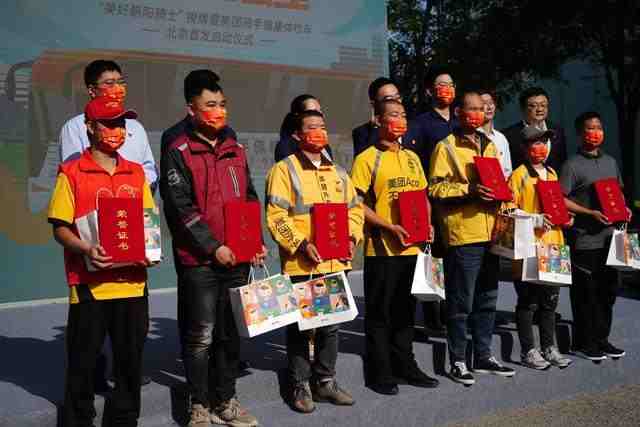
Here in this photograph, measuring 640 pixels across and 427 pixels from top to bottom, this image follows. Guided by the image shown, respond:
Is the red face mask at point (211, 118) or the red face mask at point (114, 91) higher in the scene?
the red face mask at point (114, 91)

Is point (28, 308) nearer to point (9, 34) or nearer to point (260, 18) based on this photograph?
point (9, 34)

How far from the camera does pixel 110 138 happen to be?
3.48m

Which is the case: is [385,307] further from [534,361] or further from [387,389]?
[534,361]

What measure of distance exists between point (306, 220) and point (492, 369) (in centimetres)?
179

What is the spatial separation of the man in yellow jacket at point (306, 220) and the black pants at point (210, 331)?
0.35m

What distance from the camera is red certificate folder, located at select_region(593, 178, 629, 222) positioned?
17.5ft

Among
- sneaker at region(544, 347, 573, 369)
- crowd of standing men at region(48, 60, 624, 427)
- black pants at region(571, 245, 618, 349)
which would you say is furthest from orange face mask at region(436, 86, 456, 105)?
sneaker at region(544, 347, 573, 369)

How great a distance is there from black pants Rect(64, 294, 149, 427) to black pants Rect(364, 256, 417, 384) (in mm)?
1502

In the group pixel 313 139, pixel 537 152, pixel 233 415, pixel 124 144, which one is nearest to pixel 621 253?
pixel 537 152

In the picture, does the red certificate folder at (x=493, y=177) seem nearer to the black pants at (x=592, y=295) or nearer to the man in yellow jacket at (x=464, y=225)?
the man in yellow jacket at (x=464, y=225)

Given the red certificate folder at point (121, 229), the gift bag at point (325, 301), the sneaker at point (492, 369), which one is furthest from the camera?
the sneaker at point (492, 369)

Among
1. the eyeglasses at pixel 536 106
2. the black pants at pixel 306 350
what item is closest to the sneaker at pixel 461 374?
the black pants at pixel 306 350

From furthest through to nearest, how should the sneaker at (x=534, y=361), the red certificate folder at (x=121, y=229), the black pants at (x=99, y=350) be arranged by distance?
the sneaker at (x=534, y=361) < the black pants at (x=99, y=350) < the red certificate folder at (x=121, y=229)

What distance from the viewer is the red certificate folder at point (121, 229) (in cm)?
330
